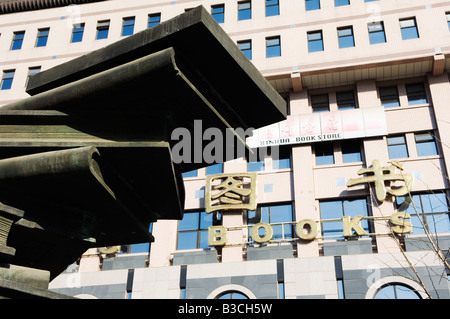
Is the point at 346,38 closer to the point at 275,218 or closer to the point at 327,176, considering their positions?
the point at 327,176

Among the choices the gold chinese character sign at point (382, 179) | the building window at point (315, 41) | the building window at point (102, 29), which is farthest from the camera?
the building window at point (102, 29)

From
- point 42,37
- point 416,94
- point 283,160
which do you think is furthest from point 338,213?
point 42,37

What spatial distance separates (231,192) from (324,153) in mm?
5393

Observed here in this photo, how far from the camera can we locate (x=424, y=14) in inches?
1029

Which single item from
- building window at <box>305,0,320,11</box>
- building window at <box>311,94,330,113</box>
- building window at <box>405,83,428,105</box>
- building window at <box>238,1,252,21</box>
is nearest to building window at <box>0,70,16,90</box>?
building window at <box>238,1,252,21</box>

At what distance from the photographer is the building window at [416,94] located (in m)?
25.3

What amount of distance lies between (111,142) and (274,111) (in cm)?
177

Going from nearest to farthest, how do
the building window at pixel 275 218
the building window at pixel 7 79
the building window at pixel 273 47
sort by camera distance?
the building window at pixel 275 218 < the building window at pixel 273 47 < the building window at pixel 7 79

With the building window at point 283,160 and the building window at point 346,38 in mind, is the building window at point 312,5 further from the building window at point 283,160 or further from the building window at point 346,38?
the building window at point 283,160

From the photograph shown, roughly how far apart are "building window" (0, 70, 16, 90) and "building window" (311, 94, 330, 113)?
61.4 ft

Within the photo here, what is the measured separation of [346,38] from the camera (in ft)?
88.2

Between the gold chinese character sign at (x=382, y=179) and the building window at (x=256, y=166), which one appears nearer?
the gold chinese character sign at (x=382, y=179)

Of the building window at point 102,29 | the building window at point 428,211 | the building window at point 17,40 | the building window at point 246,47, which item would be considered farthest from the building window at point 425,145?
the building window at point 17,40

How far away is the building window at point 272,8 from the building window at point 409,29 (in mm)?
7119
